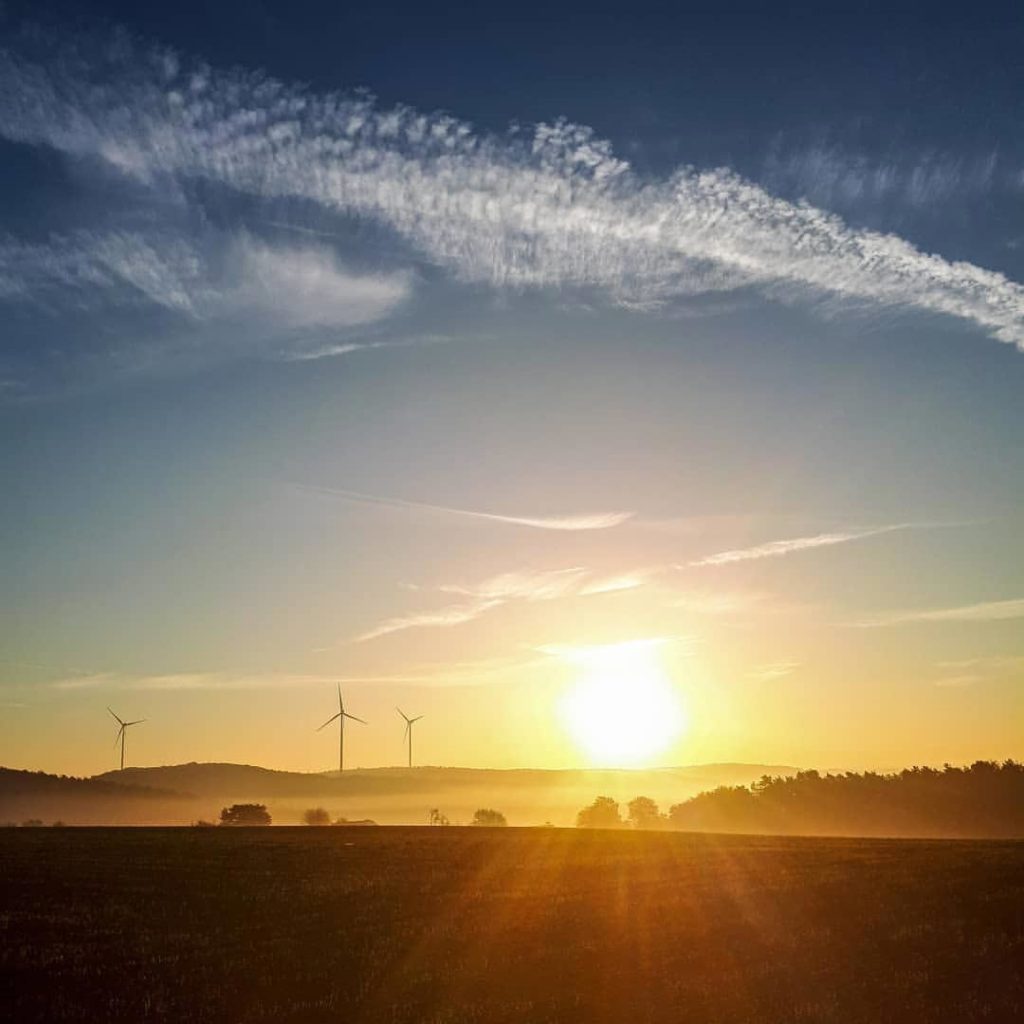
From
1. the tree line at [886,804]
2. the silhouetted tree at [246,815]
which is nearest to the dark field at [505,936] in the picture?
the silhouetted tree at [246,815]

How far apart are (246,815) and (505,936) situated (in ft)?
318

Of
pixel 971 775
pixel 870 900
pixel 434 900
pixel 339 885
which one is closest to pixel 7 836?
pixel 339 885

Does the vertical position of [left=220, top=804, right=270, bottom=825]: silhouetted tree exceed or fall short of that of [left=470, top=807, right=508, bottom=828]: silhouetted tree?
it exceeds it

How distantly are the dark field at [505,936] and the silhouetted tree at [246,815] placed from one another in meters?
62.9

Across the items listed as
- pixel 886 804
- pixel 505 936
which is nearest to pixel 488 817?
pixel 886 804

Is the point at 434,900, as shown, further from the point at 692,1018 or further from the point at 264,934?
the point at 692,1018

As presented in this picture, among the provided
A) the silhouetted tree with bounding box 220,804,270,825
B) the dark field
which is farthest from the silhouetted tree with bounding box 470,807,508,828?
the dark field

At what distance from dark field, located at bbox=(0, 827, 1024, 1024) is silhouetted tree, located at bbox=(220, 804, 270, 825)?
62.9 meters

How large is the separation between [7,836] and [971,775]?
5036 inches

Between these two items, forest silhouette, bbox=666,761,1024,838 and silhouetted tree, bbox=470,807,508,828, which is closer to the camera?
forest silhouette, bbox=666,761,1024,838

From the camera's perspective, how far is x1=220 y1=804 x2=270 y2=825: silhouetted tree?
12394cm

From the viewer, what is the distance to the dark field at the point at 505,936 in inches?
1126

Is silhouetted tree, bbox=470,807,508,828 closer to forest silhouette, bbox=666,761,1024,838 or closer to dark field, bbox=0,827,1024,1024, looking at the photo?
forest silhouette, bbox=666,761,1024,838

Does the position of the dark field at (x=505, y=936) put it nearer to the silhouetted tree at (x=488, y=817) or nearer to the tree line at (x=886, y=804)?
the tree line at (x=886, y=804)
